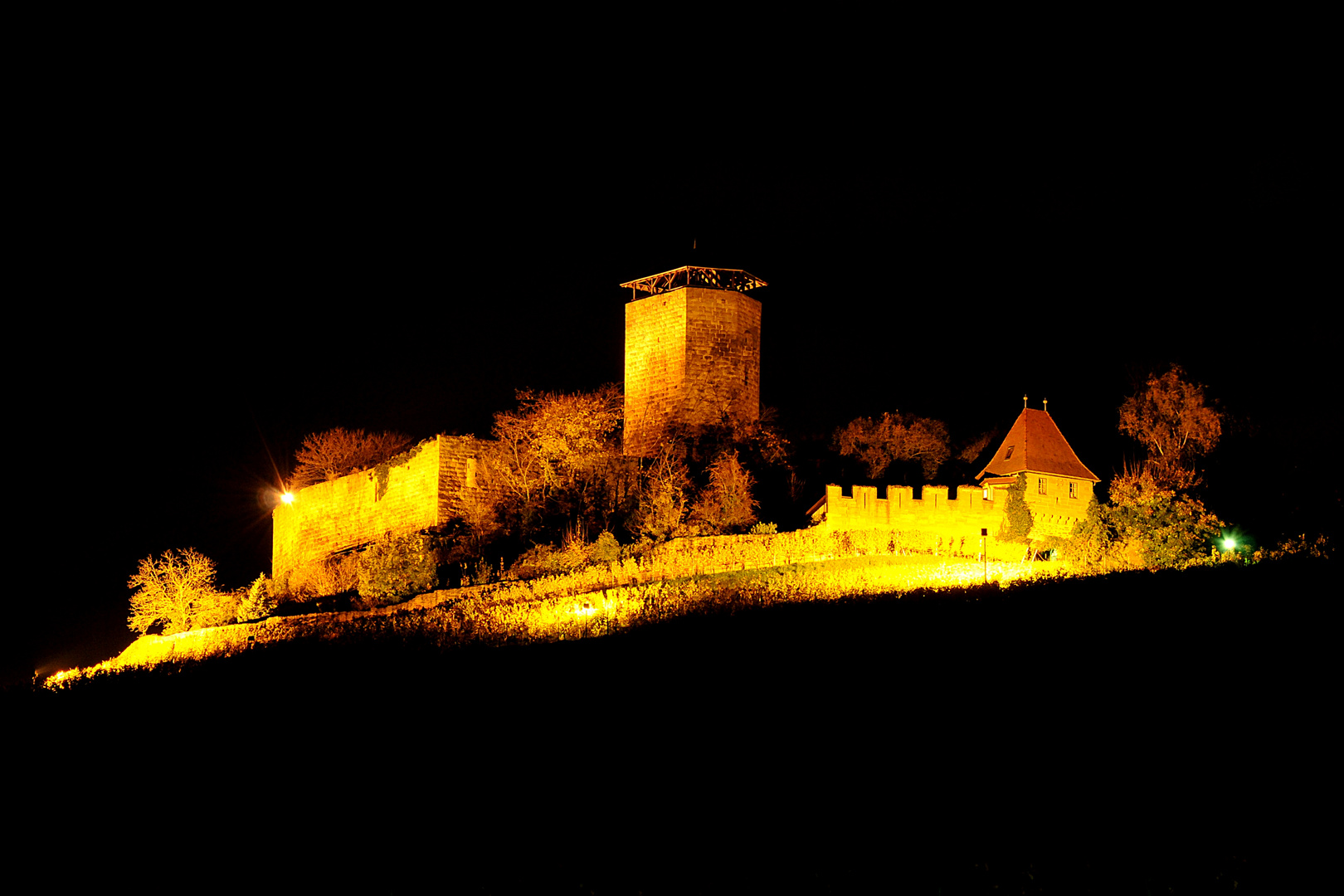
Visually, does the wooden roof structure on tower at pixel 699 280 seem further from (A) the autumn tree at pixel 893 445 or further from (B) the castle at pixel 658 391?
(A) the autumn tree at pixel 893 445

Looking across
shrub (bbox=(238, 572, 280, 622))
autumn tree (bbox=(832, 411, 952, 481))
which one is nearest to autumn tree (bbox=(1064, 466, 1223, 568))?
autumn tree (bbox=(832, 411, 952, 481))

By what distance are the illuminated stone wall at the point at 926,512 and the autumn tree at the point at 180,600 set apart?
1305cm

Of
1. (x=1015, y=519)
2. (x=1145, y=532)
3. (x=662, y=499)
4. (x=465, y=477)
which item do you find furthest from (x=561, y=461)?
(x=1145, y=532)

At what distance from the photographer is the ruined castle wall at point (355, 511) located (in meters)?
26.2

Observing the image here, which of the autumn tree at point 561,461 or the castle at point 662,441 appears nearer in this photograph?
the castle at point 662,441

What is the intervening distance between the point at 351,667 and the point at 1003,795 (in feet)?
21.1

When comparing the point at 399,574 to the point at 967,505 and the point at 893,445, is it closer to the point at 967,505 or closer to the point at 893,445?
the point at 967,505

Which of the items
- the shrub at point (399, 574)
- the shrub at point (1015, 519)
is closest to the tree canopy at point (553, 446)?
the shrub at point (399, 574)

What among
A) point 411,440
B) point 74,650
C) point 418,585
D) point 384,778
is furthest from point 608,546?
point 74,650

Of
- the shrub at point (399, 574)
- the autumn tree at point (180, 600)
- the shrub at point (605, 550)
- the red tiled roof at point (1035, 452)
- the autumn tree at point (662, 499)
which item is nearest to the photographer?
the shrub at point (605, 550)

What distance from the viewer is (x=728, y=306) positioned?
1149 inches

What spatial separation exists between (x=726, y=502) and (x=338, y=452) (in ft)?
54.0

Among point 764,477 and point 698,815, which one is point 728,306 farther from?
point 698,815

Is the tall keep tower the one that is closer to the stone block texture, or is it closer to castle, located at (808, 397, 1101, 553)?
castle, located at (808, 397, 1101, 553)
